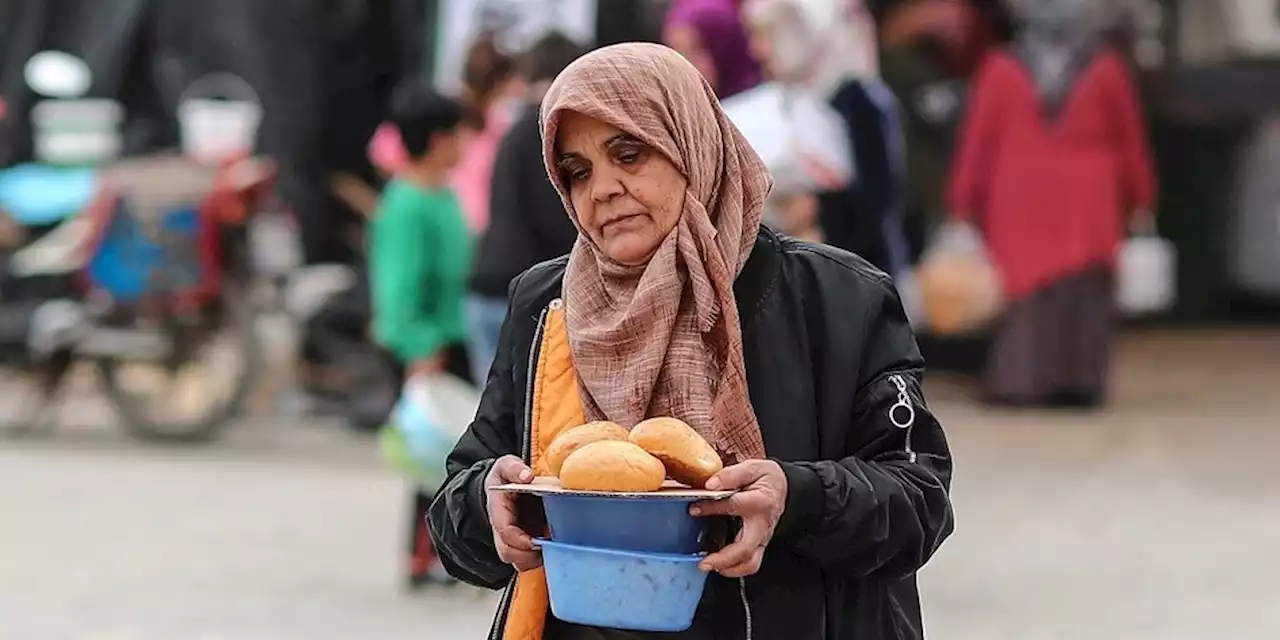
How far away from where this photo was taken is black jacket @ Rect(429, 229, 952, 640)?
243cm

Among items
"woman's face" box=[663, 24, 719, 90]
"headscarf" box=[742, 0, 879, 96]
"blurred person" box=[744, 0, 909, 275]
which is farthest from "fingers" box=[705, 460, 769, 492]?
"woman's face" box=[663, 24, 719, 90]

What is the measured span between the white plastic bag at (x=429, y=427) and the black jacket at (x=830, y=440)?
10.2ft

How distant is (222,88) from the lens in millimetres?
12180

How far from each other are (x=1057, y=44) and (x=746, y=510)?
833cm

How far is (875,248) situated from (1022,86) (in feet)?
14.1

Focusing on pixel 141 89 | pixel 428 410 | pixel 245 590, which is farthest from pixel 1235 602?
pixel 141 89

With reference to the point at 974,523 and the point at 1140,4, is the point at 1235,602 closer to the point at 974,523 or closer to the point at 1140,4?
the point at 974,523

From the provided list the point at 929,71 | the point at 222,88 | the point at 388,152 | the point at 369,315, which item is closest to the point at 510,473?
the point at 388,152

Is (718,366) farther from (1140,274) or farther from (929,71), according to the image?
(929,71)

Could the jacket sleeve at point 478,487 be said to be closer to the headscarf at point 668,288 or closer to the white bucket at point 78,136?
the headscarf at point 668,288

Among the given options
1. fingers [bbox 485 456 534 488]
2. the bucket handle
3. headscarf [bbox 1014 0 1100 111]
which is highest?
fingers [bbox 485 456 534 488]

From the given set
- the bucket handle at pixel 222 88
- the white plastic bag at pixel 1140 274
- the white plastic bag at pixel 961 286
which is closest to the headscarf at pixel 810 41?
the white plastic bag at pixel 961 286

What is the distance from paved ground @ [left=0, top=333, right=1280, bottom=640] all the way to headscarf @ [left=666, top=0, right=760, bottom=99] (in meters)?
1.72

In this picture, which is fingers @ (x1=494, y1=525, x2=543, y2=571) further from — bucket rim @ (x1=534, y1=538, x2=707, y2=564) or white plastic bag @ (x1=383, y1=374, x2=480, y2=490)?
white plastic bag @ (x1=383, y1=374, x2=480, y2=490)
